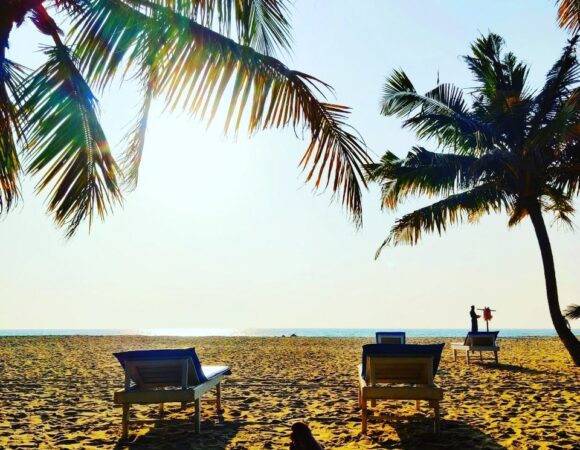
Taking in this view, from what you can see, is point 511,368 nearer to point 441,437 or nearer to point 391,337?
point 391,337

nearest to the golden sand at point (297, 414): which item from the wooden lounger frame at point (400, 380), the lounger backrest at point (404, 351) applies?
the wooden lounger frame at point (400, 380)

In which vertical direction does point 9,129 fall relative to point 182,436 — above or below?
above

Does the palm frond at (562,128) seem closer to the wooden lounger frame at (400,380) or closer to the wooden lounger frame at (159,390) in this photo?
the wooden lounger frame at (400,380)

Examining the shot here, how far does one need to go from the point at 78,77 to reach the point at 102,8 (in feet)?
2.16

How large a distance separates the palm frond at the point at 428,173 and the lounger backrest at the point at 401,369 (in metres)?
7.24

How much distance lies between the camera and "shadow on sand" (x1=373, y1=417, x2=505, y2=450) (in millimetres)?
4680

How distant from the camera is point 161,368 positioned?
5.33m

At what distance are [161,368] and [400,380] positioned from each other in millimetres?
2624

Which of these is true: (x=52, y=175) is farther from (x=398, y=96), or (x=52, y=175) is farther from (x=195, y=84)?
(x=398, y=96)

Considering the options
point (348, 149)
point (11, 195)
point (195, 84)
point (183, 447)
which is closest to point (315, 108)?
point (348, 149)

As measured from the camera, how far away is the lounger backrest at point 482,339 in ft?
41.1

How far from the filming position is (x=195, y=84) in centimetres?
402

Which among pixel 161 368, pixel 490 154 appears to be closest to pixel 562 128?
pixel 490 154

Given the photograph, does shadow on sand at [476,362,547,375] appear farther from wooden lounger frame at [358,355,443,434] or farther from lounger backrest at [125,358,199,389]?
lounger backrest at [125,358,199,389]
